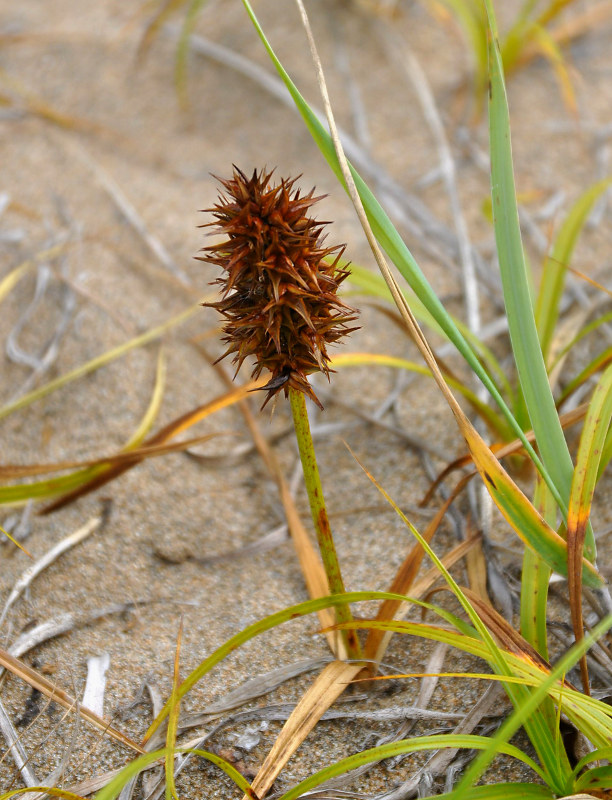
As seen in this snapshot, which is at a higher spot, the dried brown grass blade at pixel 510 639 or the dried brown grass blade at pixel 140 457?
the dried brown grass blade at pixel 140 457

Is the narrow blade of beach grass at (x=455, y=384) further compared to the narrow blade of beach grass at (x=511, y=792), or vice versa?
the narrow blade of beach grass at (x=455, y=384)

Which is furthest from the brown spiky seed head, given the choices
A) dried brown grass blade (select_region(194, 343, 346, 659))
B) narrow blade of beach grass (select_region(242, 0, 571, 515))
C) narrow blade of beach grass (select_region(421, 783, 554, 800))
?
narrow blade of beach grass (select_region(421, 783, 554, 800))

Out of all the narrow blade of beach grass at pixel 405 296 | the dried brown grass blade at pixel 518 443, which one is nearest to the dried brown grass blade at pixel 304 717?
the dried brown grass blade at pixel 518 443

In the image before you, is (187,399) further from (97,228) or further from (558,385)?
(558,385)

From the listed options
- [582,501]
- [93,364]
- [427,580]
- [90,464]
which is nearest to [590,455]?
[582,501]

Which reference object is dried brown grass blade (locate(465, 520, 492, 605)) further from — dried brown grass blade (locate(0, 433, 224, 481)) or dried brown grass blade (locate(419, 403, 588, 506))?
dried brown grass blade (locate(0, 433, 224, 481))

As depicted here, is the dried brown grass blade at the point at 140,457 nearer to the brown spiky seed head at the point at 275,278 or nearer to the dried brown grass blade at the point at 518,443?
the dried brown grass blade at the point at 518,443

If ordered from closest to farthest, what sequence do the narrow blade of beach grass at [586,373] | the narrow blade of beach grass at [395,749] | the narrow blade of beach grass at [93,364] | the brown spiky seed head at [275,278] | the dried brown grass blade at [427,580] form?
the brown spiky seed head at [275,278], the narrow blade of beach grass at [395,749], the dried brown grass blade at [427,580], the narrow blade of beach grass at [586,373], the narrow blade of beach grass at [93,364]
